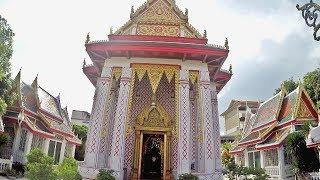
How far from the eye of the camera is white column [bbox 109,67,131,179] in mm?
11672

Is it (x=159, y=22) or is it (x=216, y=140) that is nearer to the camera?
(x=216, y=140)

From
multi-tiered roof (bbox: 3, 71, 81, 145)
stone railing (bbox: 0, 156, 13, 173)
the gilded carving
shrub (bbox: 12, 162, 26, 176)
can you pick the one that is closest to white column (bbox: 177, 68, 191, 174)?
the gilded carving

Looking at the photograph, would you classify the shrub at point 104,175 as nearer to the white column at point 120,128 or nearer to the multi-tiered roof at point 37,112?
the white column at point 120,128

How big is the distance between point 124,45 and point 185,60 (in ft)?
9.26

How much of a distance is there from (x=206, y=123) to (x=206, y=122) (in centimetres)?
4

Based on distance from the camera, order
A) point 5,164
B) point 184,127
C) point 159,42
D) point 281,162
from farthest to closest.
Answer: point 281,162, point 5,164, point 159,42, point 184,127

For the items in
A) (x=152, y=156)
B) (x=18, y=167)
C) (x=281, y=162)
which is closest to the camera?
(x=152, y=156)

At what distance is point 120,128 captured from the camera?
1213 centimetres

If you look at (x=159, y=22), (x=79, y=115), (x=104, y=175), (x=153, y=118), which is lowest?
(x=104, y=175)

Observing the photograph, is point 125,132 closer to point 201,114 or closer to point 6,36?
point 201,114

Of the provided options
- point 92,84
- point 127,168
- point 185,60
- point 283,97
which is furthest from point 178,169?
point 283,97

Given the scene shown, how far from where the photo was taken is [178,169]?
38.6 feet

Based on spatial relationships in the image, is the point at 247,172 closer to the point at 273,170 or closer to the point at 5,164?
the point at 273,170

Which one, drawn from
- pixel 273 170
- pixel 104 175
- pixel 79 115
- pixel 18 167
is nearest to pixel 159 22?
pixel 104 175
